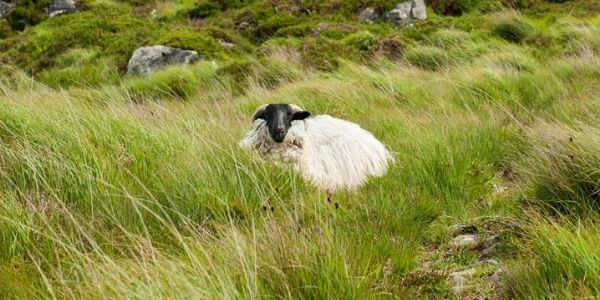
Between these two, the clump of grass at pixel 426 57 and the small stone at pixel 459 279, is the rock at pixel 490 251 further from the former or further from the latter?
the clump of grass at pixel 426 57

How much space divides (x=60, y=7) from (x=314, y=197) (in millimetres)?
20947

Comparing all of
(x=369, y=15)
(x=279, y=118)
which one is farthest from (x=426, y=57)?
(x=279, y=118)

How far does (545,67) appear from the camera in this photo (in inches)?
396

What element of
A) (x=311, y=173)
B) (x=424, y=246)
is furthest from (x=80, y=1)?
(x=424, y=246)

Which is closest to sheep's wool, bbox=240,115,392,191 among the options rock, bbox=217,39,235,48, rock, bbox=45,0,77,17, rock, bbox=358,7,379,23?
rock, bbox=217,39,235,48

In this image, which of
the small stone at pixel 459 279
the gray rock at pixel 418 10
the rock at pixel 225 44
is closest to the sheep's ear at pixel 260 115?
the small stone at pixel 459 279

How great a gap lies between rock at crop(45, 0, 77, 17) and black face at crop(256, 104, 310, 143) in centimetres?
Result: 1844

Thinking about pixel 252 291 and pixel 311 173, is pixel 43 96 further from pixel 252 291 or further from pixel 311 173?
pixel 252 291

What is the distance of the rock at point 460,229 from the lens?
13.5 ft

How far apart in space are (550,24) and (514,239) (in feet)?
42.0

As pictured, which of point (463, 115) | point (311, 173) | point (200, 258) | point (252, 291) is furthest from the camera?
point (463, 115)

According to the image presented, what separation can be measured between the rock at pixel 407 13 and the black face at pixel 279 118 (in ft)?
41.2

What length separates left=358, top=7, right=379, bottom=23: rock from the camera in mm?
18703

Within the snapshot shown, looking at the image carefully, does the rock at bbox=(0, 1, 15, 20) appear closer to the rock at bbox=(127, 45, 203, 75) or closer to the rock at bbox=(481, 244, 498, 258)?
the rock at bbox=(127, 45, 203, 75)
